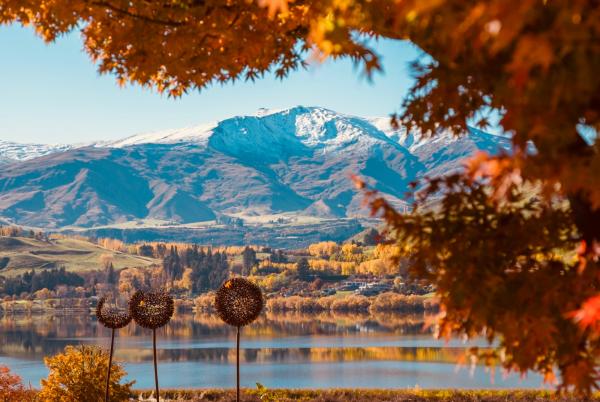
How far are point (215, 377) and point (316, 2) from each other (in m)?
50.0

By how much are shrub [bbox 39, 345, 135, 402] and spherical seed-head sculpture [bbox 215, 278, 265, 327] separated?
10.9 feet

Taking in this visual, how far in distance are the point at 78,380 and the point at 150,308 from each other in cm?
291

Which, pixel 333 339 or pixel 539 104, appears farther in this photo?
pixel 333 339

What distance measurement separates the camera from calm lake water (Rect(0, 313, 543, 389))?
48.2 metres

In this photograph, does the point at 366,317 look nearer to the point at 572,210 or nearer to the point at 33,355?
the point at 33,355

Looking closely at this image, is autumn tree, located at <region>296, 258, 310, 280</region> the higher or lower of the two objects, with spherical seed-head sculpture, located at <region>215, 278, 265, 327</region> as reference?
higher

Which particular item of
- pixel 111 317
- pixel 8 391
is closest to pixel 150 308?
pixel 111 317

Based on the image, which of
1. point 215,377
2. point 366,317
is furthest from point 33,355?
point 366,317

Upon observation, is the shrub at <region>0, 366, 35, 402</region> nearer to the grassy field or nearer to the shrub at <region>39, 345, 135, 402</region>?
the shrub at <region>39, 345, 135, 402</region>

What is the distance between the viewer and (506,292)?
4848 mm

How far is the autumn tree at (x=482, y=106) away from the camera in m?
3.34

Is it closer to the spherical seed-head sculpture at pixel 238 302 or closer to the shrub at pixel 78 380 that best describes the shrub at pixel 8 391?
the shrub at pixel 78 380

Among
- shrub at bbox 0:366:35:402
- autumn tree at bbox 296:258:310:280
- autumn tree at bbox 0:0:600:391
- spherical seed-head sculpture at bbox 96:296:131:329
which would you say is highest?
autumn tree at bbox 296:258:310:280

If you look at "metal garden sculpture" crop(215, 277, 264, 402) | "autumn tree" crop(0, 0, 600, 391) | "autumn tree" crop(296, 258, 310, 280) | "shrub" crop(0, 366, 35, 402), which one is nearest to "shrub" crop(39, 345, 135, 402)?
"shrub" crop(0, 366, 35, 402)
